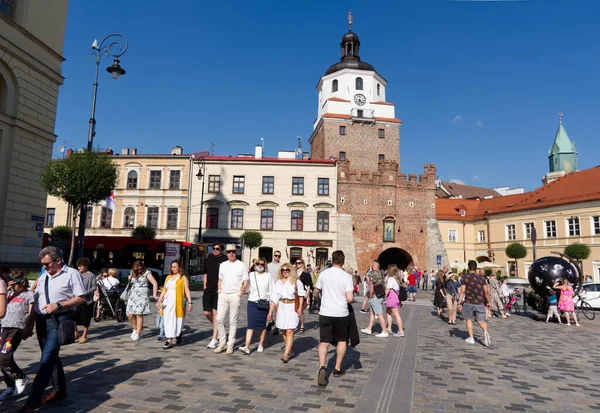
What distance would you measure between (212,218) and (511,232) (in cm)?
3253

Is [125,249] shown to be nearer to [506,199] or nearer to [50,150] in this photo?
[50,150]

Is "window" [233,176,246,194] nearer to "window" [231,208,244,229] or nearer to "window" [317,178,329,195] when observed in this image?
"window" [231,208,244,229]

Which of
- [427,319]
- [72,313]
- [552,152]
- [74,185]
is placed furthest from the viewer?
[552,152]

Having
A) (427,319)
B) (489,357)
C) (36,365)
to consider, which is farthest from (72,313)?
(427,319)

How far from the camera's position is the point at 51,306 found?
4547 mm

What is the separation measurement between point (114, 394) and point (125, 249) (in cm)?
2204

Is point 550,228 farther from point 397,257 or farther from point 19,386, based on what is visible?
point 19,386

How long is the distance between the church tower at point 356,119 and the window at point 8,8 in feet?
105

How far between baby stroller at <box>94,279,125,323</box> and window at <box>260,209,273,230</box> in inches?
1053

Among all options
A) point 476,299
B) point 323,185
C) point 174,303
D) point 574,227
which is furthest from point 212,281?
point 574,227

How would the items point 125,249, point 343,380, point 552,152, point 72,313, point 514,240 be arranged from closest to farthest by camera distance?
point 72,313 < point 343,380 < point 125,249 < point 514,240 < point 552,152

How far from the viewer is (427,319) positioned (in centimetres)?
1506

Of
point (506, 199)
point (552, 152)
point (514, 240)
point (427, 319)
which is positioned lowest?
point (427, 319)

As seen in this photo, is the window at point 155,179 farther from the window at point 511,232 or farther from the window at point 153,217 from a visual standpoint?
the window at point 511,232
